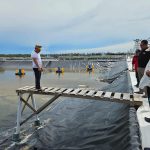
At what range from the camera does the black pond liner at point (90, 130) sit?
666 centimetres

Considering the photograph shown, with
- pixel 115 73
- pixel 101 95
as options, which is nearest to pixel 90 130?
pixel 101 95

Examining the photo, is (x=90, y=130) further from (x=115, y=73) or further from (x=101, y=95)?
(x=115, y=73)

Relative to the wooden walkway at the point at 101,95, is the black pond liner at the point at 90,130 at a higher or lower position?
lower

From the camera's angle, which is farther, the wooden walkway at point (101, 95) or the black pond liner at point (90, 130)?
the wooden walkway at point (101, 95)

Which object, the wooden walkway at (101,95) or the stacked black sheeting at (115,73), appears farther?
the stacked black sheeting at (115,73)

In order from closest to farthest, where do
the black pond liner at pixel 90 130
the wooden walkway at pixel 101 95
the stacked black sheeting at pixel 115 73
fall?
the black pond liner at pixel 90 130 < the wooden walkway at pixel 101 95 < the stacked black sheeting at pixel 115 73

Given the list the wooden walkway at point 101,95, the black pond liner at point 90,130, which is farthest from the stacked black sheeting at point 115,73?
the wooden walkway at point 101,95

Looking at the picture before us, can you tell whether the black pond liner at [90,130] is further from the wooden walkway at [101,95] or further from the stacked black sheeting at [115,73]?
the stacked black sheeting at [115,73]

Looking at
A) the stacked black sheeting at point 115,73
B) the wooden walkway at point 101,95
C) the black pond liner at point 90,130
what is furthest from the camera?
the stacked black sheeting at point 115,73

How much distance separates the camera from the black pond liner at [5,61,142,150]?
6664 millimetres

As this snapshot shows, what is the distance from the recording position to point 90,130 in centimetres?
900

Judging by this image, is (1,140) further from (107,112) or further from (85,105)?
(85,105)

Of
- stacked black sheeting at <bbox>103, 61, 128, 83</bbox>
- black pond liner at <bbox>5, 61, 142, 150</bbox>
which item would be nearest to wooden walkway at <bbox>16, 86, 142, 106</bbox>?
black pond liner at <bbox>5, 61, 142, 150</bbox>

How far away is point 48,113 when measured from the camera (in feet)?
41.7
